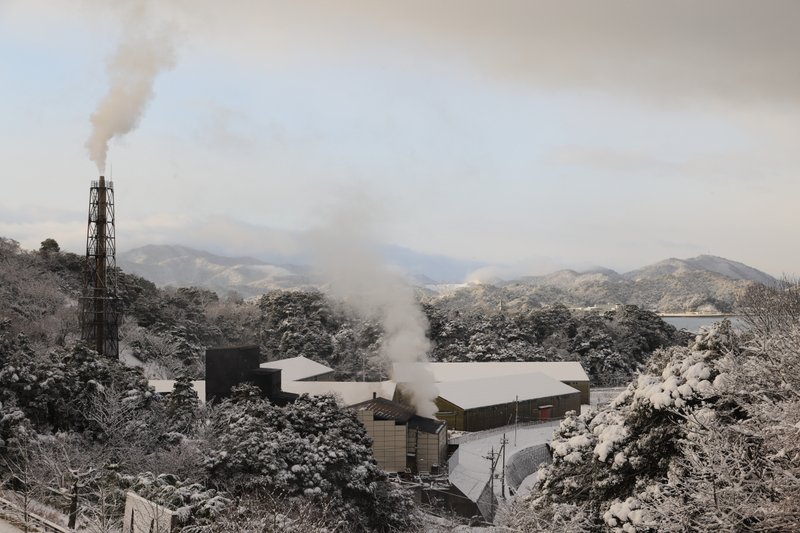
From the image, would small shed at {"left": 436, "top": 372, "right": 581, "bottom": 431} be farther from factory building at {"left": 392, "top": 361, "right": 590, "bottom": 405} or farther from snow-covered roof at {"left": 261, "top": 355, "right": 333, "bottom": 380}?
snow-covered roof at {"left": 261, "top": 355, "right": 333, "bottom": 380}

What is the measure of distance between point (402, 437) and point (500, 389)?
1352 cm

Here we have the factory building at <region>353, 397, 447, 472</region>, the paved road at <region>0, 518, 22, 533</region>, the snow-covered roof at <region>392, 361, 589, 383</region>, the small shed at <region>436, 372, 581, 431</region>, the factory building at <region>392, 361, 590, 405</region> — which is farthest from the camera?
the snow-covered roof at <region>392, 361, 589, 383</region>

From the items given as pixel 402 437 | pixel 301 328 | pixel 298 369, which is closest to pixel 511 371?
pixel 298 369

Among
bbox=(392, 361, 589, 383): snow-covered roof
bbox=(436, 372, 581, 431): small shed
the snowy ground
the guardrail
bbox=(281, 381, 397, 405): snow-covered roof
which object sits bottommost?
the snowy ground

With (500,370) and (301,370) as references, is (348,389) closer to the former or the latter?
(301,370)

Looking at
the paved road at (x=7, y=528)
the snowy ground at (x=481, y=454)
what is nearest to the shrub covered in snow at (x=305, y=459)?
the paved road at (x=7, y=528)

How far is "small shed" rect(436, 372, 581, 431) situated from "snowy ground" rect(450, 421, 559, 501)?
2.90 feet

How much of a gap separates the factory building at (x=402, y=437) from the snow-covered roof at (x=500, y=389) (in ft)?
20.5

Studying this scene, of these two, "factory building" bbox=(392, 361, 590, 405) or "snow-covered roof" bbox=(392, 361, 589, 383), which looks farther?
"snow-covered roof" bbox=(392, 361, 589, 383)

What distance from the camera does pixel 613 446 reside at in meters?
11.2

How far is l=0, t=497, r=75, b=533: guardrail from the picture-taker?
10461mm

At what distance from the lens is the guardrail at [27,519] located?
10461mm

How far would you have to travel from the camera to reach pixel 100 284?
28.5m

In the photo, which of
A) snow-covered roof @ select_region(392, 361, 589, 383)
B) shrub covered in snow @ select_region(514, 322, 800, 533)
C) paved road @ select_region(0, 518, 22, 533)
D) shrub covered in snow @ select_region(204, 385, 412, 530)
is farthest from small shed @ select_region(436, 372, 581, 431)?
paved road @ select_region(0, 518, 22, 533)
